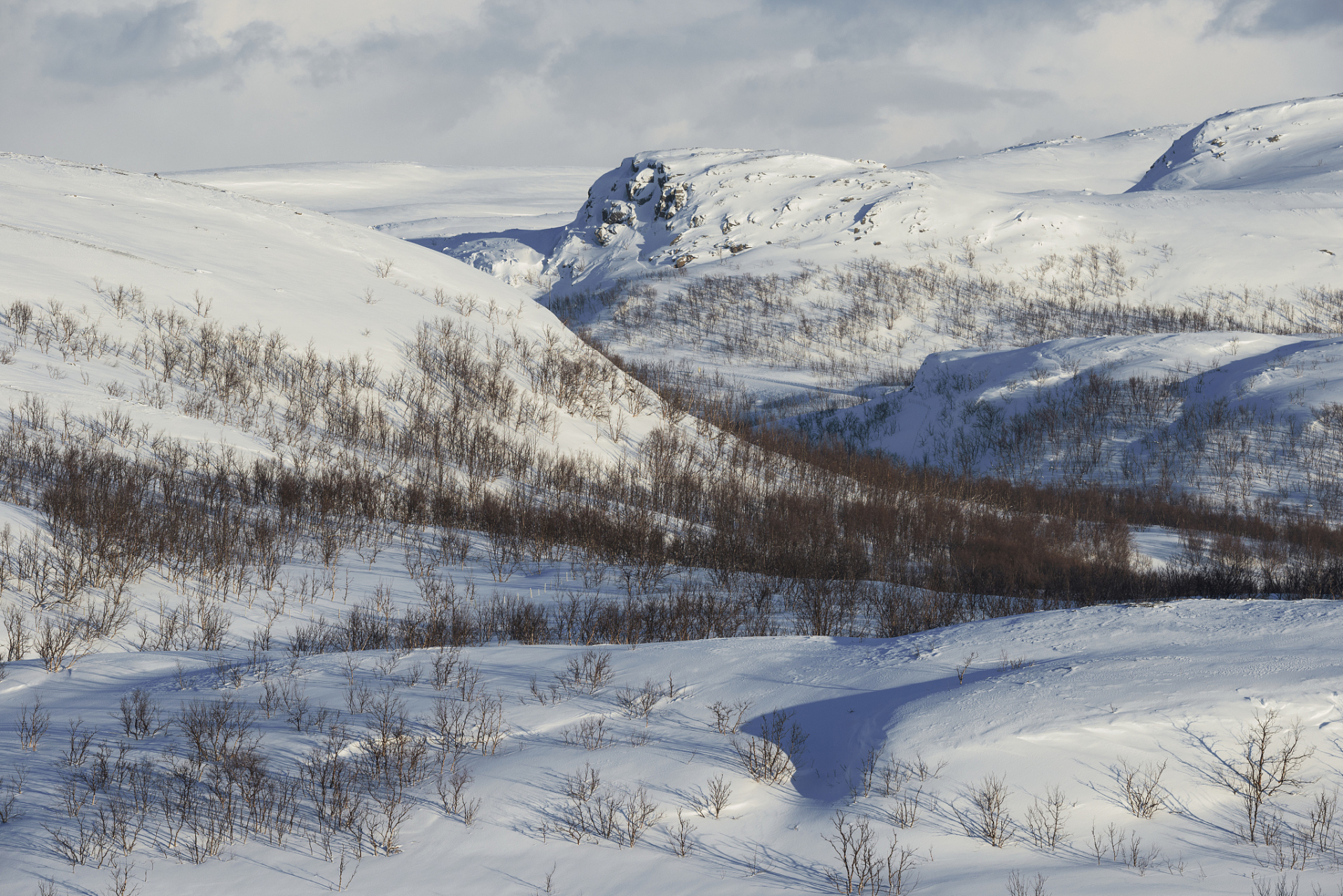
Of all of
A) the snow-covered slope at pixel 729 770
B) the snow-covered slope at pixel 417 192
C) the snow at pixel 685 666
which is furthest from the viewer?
the snow-covered slope at pixel 417 192

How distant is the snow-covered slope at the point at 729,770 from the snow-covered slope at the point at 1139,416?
16361 millimetres

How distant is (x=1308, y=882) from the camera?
388 centimetres

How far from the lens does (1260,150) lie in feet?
231

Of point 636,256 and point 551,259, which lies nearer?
point 636,256

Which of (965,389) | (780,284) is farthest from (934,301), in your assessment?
(965,389)

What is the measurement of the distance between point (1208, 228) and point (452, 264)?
45.6 metres

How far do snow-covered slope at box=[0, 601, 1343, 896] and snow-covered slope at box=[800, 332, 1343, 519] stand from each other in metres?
16.4

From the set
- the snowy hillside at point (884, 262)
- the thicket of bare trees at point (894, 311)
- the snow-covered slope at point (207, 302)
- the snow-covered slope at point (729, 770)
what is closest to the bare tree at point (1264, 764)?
the snow-covered slope at point (729, 770)

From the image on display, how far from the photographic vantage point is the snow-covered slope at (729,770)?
387 centimetres

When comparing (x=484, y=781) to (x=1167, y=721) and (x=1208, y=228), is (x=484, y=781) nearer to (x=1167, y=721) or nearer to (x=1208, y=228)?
(x=1167, y=721)

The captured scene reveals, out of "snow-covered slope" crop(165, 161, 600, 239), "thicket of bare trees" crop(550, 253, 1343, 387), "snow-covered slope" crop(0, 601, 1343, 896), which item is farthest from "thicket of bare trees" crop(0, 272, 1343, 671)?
"snow-covered slope" crop(165, 161, 600, 239)

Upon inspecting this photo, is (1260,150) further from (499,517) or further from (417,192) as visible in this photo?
(417,192)

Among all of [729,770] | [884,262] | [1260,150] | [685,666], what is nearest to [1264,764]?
[729,770]

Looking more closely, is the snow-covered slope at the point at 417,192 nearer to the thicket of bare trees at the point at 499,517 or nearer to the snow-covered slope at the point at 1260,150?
the snow-covered slope at the point at 1260,150
